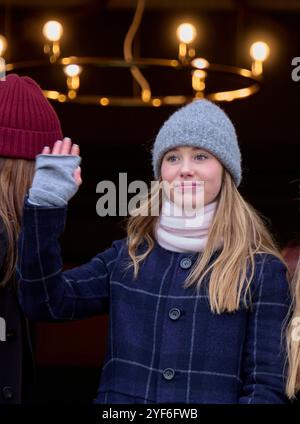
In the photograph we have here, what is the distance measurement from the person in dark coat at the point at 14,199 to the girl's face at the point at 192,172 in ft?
0.92

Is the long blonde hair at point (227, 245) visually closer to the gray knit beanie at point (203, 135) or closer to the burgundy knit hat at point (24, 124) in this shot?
the gray knit beanie at point (203, 135)

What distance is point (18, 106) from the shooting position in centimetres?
222

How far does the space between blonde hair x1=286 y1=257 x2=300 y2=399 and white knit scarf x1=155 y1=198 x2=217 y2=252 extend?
0.22 m

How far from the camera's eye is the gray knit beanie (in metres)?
2.17

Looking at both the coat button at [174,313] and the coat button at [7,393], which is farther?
the coat button at [7,393]

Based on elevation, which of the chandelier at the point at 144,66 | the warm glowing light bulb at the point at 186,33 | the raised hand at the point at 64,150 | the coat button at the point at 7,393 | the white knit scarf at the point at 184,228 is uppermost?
the warm glowing light bulb at the point at 186,33

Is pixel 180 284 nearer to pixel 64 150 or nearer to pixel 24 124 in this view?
pixel 64 150

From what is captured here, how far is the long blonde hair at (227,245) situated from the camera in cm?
203

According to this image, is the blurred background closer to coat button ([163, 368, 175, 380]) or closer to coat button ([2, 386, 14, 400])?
coat button ([2, 386, 14, 400])

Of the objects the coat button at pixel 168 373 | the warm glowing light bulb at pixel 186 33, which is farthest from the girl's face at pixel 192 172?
the warm glowing light bulb at pixel 186 33

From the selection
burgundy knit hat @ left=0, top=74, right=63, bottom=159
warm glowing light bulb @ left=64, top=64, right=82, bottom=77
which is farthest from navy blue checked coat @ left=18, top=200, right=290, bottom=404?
warm glowing light bulb @ left=64, top=64, right=82, bottom=77

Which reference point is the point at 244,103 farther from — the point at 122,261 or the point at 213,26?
the point at 122,261
